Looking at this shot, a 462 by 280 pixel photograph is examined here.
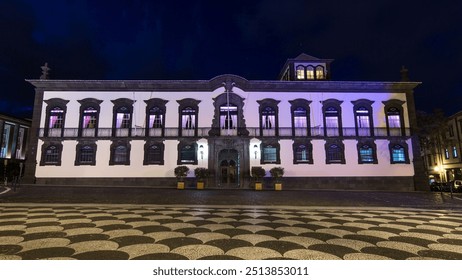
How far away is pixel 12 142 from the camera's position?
31875 mm

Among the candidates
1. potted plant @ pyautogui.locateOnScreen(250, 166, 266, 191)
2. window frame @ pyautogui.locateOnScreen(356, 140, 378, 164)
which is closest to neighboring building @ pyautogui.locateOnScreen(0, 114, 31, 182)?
potted plant @ pyautogui.locateOnScreen(250, 166, 266, 191)

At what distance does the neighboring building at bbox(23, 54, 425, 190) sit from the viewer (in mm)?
21406

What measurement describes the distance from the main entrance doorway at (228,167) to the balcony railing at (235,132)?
1.69 meters

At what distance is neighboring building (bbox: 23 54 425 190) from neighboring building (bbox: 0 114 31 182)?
1323 centimetres

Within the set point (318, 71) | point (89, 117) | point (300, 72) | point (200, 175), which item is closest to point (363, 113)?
point (318, 71)

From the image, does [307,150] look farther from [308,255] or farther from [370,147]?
[308,255]

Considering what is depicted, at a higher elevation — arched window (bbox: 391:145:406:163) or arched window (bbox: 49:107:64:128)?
arched window (bbox: 49:107:64:128)

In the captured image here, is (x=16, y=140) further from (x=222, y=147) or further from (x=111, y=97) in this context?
(x=222, y=147)

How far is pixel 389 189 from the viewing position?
69.8 ft

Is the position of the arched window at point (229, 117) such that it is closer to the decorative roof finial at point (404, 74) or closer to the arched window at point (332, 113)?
the arched window at point (332, 113)

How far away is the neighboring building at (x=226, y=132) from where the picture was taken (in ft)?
70.2

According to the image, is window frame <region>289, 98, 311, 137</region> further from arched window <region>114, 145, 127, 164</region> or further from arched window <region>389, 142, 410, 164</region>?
arched window <region>114, 145, 127, 164</region>

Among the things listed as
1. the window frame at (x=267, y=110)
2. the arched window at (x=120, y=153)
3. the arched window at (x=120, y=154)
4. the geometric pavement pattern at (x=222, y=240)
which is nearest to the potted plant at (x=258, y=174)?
the window frame at (x=267, y=110)
